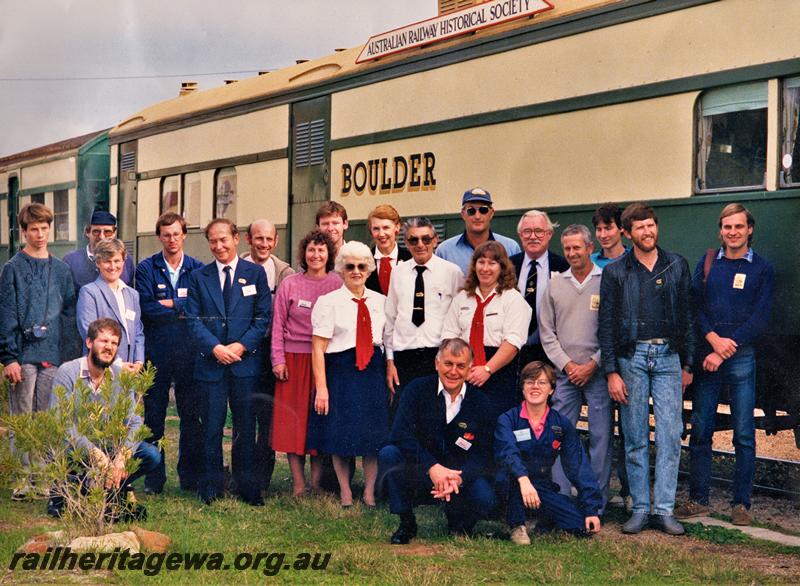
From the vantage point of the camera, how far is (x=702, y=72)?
7008 mm

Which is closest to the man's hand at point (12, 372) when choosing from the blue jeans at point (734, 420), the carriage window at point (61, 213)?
the blue jeans at point (734, 420)

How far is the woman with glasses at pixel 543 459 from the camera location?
20.1ft

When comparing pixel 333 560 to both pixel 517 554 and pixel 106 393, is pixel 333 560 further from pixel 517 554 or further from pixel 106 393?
pixel 106 393

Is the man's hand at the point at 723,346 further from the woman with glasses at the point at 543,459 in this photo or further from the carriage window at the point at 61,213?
the carriage window at the point at 61,213

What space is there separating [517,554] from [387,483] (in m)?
0.78

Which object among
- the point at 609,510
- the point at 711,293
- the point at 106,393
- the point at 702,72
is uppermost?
the point at 702,72

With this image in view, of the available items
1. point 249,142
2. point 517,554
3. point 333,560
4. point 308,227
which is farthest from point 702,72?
point 249,142

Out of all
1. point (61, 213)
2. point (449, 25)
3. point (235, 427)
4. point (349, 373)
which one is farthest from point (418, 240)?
point (61, 213)

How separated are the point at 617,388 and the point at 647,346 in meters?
0.28

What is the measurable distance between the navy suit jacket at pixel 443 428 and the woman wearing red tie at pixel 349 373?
820mm

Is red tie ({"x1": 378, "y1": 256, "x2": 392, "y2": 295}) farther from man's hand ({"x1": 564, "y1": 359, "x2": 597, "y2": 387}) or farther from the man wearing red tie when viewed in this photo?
man's hand ({"x1": 564, "y1": 359, "x2": 597, "y2": 387})

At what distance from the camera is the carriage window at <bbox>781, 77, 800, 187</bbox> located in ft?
21.4

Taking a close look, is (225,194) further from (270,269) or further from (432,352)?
(432,352)

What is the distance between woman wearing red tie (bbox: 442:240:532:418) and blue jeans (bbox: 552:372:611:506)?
1.31 feet
